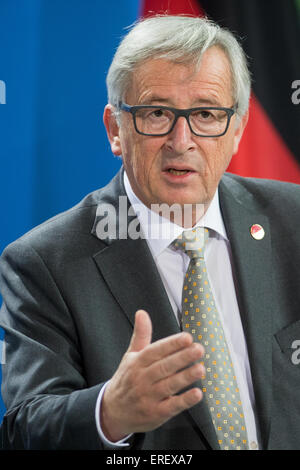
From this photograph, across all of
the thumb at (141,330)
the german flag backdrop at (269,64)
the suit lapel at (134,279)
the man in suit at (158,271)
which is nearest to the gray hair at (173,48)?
the man in suit at (158,271)

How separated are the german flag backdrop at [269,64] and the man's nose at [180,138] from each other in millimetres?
823

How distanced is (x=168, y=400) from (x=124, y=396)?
9 centimetres

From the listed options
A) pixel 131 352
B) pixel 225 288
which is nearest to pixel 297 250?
pixel 225 288

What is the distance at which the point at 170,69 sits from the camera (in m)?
1.64

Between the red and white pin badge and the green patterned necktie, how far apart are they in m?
0.20

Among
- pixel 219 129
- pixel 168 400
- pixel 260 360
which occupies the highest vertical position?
pixel 219 129

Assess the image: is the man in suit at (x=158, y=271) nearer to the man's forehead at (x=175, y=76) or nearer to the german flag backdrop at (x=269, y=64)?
the man's forehead at (x=175, y=76)

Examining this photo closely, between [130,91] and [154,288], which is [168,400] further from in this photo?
[130,91]

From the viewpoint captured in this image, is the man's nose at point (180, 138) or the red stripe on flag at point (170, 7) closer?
the man's nose at point (180, 138)

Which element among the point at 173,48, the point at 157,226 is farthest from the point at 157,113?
the point at 157,226

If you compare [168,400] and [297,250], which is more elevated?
[297,250]

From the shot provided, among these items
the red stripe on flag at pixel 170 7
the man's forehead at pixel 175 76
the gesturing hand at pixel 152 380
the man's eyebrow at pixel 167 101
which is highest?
the red stripe on flag at pixel 170 7

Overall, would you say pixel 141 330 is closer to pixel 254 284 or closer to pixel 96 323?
pixel 96 323

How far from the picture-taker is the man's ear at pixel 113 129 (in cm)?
182
